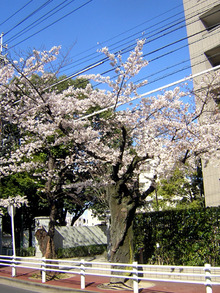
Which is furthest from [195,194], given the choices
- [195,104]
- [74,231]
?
[195,104]

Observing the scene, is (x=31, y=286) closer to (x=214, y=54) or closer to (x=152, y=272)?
(x=152, y=272)

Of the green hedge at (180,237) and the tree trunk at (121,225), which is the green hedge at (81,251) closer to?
the green hedge at (180,237)

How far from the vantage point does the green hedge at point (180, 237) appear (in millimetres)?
9859

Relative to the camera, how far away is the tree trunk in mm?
8648

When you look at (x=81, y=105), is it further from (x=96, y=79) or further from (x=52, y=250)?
(x=52, y=250)

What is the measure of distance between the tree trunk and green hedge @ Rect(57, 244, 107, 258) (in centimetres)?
923

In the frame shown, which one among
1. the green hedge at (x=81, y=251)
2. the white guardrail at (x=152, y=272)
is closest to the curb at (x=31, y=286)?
the white guardrail at (x=152, y=272)

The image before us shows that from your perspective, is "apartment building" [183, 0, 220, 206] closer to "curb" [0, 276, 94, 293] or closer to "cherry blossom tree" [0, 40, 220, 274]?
"cherry blossom tree" [0, 40, 220, 274]

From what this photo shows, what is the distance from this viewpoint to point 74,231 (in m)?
20.0

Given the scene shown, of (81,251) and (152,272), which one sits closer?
(152,272)

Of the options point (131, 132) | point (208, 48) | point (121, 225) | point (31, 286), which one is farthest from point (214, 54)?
point (31, 286)

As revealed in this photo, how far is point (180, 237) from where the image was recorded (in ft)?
35.0

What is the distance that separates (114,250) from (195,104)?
19.3 ft

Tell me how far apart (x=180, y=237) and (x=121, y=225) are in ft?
10.2
